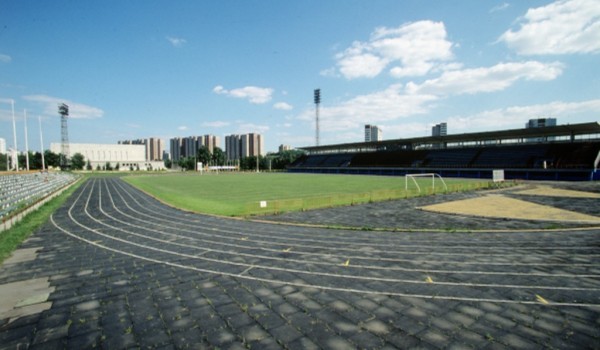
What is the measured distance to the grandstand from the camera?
181ft

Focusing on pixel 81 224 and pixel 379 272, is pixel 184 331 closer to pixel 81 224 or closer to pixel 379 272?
pixel 379 272

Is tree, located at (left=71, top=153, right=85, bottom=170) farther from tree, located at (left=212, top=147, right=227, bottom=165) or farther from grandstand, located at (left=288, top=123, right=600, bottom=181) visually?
grandstand, located at (left=288, top=123, right=600, bottom=181)

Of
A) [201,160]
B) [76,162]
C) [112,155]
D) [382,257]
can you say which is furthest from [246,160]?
[382,257]

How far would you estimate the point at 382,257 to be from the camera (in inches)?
413

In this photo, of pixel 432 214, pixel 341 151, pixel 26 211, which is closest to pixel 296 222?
pixel 432 214

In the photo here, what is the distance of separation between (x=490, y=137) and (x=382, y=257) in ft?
244

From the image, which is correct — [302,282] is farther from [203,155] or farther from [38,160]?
[38,160]

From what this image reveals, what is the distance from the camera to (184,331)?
19.2ft

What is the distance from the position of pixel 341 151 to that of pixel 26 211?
96.2 metres

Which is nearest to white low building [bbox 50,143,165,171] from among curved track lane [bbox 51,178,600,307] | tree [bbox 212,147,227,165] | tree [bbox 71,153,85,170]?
tree [bbox 71,153,85,170]

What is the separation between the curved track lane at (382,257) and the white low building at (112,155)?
158763mm

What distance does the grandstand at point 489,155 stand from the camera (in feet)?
181

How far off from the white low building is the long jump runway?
163 meters

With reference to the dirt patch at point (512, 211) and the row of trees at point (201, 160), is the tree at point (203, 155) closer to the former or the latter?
the row of trees at point (201, 160)
